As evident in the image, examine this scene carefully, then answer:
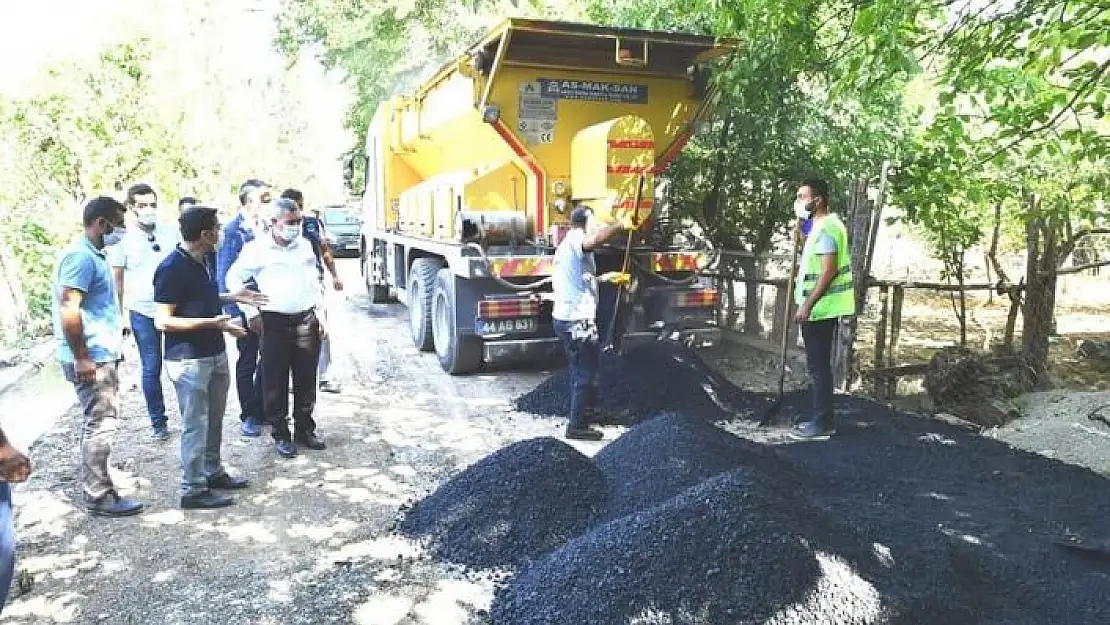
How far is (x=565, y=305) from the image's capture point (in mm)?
5625

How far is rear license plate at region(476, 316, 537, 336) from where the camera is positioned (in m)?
7.09

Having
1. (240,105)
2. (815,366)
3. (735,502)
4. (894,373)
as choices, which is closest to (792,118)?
(894,373)

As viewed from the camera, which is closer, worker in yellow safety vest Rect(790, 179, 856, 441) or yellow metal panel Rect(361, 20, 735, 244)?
worker in yellow safety vest Rect(790, 179, 856, 441)

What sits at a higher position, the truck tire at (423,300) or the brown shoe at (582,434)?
the truck tire at (423,300)

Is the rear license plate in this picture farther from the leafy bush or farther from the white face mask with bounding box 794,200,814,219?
the leafy bush

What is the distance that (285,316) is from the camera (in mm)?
5207

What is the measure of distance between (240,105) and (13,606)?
16.8 meters

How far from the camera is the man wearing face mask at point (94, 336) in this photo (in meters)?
3.96

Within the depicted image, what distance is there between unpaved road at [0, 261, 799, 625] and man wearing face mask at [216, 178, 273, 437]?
194 mm

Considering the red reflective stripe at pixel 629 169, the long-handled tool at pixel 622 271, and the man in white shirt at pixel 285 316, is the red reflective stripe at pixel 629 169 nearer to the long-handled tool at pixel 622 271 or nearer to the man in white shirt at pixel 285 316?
the long-handled tool at pixel 622 271

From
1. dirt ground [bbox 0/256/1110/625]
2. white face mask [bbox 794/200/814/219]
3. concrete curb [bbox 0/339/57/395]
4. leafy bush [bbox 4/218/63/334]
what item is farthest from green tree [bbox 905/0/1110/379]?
leafy bush [bbox 4/218/63/334]

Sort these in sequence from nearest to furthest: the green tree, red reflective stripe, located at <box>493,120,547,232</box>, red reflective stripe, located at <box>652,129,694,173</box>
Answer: the green tree → red reflective stripe, located at <box>493,120,547,232</box> → red reflective stripe, located at <box>652,129,694,173</box>

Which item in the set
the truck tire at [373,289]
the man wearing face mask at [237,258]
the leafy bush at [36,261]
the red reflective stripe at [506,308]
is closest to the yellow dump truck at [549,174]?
the red reflective stripe at [506,308]

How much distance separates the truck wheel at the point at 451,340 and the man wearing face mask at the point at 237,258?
74.7 inches
